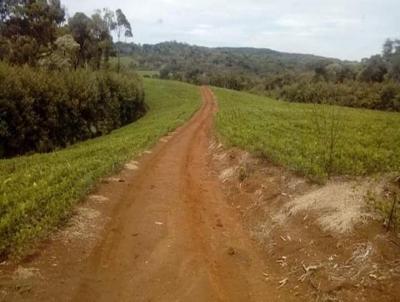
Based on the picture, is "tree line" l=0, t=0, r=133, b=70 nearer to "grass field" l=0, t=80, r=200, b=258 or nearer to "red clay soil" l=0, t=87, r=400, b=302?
"grass field" l=0, t=80, r=200, b=258

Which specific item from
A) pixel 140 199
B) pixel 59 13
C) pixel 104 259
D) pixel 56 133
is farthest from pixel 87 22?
pixel 104 259

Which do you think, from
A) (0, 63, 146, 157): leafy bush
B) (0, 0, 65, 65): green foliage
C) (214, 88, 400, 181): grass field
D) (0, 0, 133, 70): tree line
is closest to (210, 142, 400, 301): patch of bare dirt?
(214, 88, 400, 181): grass field

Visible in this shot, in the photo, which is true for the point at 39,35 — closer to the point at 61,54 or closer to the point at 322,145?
the point at 61,54

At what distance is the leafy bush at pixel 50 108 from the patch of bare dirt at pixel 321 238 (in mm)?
16872

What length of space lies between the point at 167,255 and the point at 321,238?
287 cm

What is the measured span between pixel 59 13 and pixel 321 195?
A: 4758 centimetres

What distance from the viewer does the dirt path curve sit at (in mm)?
6883

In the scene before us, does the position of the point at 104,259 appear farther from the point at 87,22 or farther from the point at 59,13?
the point at 87,22

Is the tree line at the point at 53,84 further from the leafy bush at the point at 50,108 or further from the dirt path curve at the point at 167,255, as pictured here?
the dirt path curve at the point at 167,255

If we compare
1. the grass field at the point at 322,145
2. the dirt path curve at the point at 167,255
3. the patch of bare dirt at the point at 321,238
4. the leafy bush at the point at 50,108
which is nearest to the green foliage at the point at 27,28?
the leafy bush at the point at 50,108

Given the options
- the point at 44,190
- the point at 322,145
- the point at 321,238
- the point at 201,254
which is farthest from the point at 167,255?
the point at 322,145

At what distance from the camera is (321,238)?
809 cm

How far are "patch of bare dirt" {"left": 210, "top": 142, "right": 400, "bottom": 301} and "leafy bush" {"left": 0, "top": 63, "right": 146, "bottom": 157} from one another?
1687 cm

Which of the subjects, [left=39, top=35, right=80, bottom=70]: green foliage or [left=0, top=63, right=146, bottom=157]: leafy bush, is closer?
[left=0, top=63, right=146, bottom=157]: leafy bush
